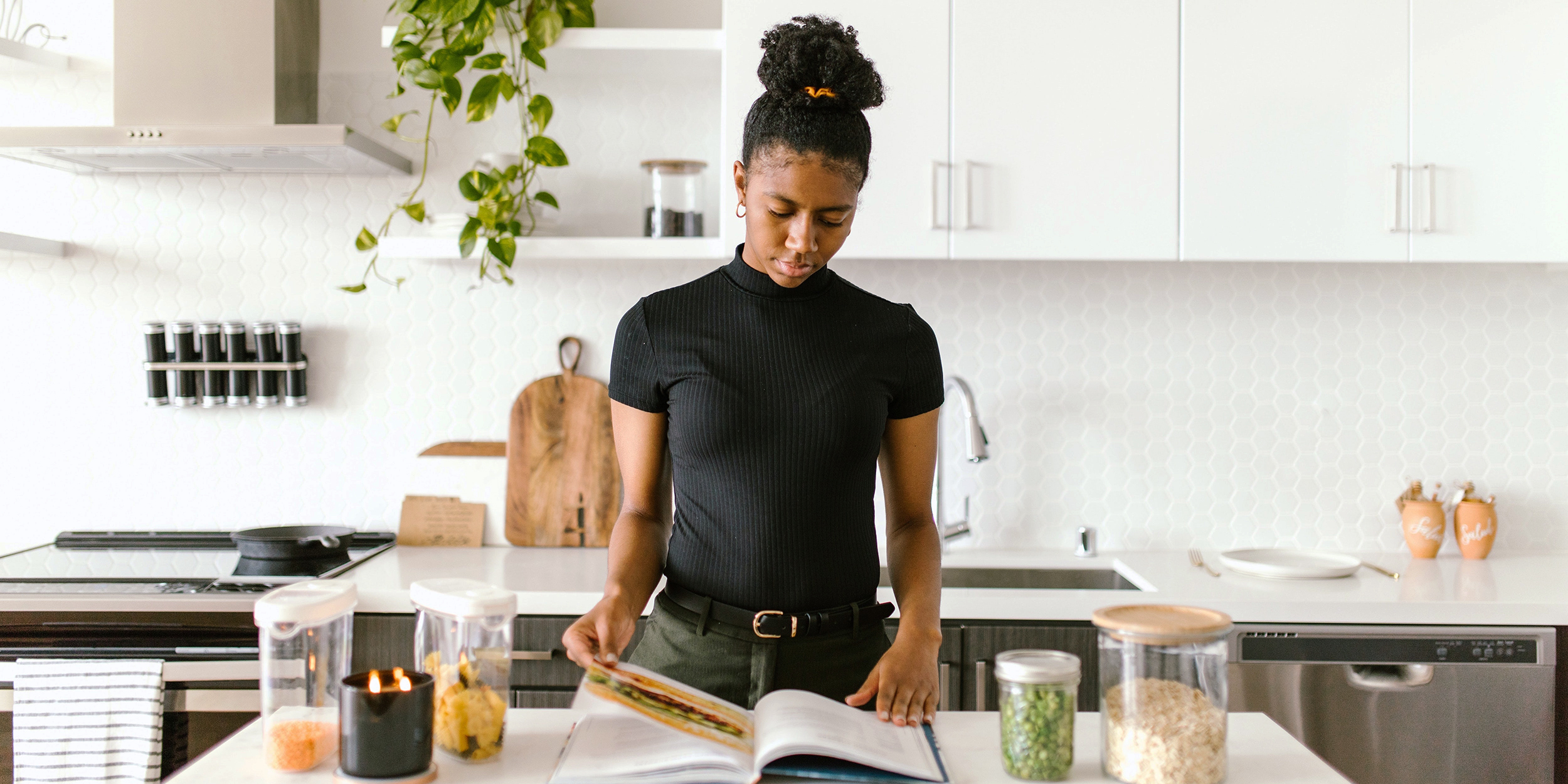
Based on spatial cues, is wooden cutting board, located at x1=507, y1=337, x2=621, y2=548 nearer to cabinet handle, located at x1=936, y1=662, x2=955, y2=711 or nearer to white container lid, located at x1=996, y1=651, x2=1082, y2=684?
cabinet handle, located at x1=936, y1=662, x2=955, y2=711

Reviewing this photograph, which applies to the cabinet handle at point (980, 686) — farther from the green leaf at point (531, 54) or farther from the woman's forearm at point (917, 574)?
the green leaf at point (531, 54)

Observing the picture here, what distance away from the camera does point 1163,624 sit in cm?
107

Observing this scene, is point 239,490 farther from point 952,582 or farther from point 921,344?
point 921,344

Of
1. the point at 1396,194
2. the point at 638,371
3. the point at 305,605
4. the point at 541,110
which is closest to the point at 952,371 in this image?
the point at 1396,194

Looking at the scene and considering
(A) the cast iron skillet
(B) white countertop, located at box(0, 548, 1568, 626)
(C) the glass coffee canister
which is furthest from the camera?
(C) the glass coffee canister

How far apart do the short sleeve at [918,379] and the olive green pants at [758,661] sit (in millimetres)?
298

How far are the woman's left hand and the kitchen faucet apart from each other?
1218 mm

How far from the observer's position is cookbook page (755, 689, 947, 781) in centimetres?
103

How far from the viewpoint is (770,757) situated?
1.03m

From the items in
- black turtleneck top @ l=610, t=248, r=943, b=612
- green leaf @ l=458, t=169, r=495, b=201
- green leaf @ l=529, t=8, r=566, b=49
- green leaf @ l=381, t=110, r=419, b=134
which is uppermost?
green leaf @ l=529, t=8, r=566, b=49

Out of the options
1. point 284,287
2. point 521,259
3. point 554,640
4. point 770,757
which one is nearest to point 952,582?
point 554,640

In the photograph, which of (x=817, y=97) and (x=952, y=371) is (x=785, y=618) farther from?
(x=952, y=371)

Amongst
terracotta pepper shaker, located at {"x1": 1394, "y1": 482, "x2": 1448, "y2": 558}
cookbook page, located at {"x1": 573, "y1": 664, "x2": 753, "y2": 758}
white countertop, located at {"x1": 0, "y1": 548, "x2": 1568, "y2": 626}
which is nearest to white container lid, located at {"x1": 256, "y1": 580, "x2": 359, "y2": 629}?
cookbook page, located at {"x1": 573, "y1": 664, "x2": 753, "y2": 758}

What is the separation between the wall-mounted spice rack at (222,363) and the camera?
2686mm
